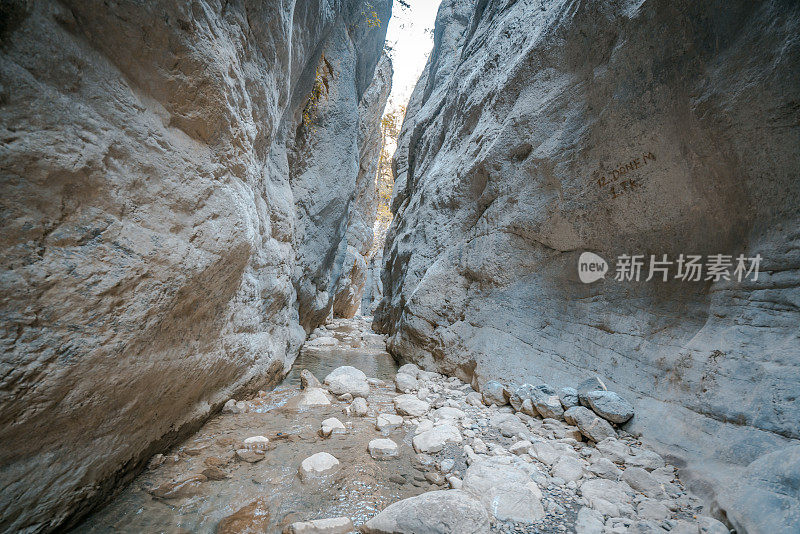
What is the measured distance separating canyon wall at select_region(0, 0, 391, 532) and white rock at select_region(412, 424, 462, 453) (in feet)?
7.01

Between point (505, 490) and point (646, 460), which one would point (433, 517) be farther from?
point (646, 460)

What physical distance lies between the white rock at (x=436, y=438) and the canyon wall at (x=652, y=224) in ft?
4.42

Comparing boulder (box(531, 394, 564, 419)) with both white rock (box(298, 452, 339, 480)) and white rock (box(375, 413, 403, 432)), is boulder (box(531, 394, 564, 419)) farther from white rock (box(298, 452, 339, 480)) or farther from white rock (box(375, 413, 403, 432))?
white rock (box(298, 452, 339, 480))

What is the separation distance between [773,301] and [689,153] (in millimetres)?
1416

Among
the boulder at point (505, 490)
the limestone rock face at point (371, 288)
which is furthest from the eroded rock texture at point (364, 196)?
the boulder at point (505, 490)

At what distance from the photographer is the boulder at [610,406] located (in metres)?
2.87

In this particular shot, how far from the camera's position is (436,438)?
3.06 meters

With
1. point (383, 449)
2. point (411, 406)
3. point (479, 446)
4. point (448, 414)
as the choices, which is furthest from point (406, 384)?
point (479, 446)

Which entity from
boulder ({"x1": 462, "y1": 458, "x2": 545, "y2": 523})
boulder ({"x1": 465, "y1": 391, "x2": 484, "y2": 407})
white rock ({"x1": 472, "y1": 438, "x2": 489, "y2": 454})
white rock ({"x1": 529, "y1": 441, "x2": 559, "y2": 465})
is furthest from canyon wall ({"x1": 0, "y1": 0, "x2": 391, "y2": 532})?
white rock ({"x1": 529, "y1": 441, "x2": 559, "y2": 465})

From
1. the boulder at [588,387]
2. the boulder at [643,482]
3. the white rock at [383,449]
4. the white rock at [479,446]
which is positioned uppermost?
the boulder at [588,387]

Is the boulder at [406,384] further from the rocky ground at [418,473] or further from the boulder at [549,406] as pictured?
the boulder at [549,406]

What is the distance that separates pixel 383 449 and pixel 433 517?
3.91 feet

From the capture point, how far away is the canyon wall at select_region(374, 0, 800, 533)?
7.52 ft

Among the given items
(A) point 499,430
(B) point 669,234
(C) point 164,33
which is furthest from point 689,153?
(C) point 164,33
